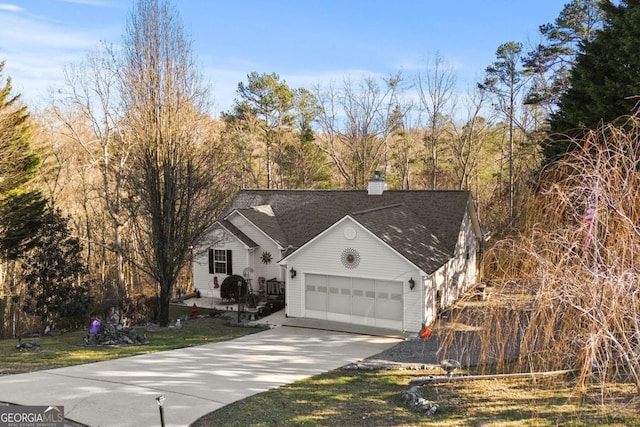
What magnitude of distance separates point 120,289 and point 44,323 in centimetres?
616

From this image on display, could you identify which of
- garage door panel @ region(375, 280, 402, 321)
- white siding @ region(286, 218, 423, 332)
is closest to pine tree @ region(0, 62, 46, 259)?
white siding @ region(286, 218, 423, 332)

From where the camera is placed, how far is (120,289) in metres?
27.4

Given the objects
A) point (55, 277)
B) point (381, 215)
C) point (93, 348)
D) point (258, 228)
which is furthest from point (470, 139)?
point (93, 348)

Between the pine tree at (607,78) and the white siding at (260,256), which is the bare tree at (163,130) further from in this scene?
the pine tree at (607,78)

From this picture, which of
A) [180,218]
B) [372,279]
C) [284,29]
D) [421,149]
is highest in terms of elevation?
[284,29]

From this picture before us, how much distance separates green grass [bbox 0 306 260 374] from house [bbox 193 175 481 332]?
3300mm

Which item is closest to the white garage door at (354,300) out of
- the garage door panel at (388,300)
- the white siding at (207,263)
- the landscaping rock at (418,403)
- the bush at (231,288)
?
the garage door panel at (388,300)

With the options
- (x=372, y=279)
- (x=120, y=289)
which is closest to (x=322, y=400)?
(x=372, y=279)

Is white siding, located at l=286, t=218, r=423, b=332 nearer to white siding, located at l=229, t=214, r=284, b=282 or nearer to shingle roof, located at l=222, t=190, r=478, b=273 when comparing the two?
shingle roof, located at l=222, t=190, r=478, b=273

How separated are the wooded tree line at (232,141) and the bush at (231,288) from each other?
2.32 meters

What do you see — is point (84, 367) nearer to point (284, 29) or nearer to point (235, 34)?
point (235, 34)

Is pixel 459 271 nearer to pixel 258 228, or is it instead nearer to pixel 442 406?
pixel 258 228

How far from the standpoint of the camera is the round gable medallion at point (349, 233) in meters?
18.7

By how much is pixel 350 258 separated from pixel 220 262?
8.49 metres
